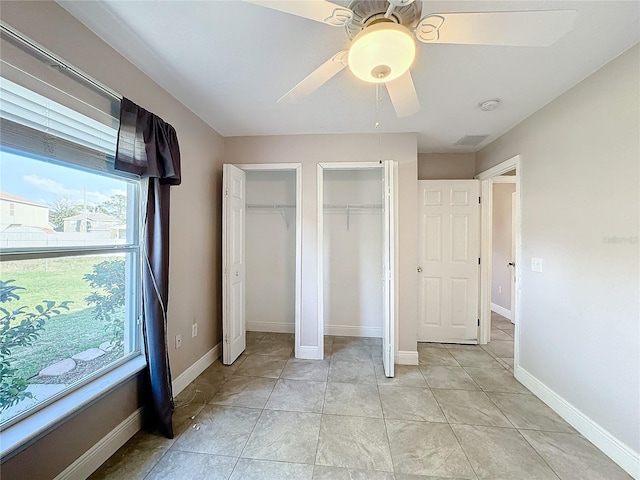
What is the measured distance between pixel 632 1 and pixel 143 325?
3.21m

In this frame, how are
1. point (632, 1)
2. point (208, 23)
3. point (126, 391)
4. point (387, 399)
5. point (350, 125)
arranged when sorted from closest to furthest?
point (632, 1) < point (208, 23) < point (126, 391) < point (387, 399) < point (350, 125)

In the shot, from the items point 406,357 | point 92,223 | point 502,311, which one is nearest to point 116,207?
point 92,223

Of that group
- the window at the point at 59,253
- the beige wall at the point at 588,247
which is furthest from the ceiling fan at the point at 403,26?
the window at the point at 59,253

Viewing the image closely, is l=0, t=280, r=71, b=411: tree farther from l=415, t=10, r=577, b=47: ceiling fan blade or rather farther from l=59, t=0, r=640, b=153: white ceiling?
l=415, t=10, r=577, b=47: ceiling fan blade

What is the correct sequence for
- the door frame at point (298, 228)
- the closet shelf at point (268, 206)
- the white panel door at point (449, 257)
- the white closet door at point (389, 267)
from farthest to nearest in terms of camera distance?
the closet shelf at point (268, 206) < the white panel door at point (449, 257) < the door frame at point (298, 228) < the white closet door at point (389, 267)

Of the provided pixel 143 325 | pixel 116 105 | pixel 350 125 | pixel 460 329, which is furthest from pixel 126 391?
pixel 460 329

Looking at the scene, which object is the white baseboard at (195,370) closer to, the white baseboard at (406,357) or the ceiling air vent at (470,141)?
the white baseboard at (406,357)

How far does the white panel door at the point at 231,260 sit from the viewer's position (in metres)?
2.73

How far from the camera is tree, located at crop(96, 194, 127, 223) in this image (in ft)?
5.41

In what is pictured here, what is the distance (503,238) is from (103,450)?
Result: 5.26 metres

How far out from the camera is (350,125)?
106 inches

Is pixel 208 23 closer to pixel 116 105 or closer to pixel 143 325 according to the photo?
pixel 116 105

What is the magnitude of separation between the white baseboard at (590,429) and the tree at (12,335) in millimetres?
3200

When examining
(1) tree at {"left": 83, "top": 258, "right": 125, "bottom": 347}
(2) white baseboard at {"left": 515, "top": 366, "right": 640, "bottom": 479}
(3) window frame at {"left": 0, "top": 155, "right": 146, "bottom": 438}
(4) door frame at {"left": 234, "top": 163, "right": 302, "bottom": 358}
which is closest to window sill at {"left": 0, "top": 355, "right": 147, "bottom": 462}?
(3) window frame at {"left": 0, "top": 155, "right": 146, "bottom": 438}
